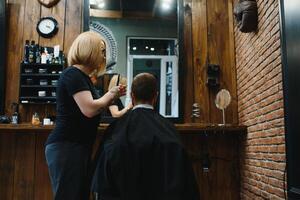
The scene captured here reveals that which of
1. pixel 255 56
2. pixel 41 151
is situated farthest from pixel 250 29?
pixel 41 151

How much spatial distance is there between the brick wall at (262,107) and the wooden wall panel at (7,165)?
2172mm

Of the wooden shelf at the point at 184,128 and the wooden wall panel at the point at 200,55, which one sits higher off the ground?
the wooden wall panel at the point at 200,55

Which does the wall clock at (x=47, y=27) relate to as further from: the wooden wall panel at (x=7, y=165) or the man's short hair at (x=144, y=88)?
the man's short hair at (x=144, y=88)

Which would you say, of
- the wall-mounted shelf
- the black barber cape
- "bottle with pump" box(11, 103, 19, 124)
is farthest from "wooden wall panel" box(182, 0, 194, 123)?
the black barber cape

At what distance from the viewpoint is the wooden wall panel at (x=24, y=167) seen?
3305 millimetres

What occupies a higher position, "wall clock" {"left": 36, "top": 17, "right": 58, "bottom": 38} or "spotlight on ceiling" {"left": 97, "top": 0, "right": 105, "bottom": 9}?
"spotlight on ceiling" {"left": 97, "top": 0, "right": 105, "bottom": 9}

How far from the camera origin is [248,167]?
10.3 ft

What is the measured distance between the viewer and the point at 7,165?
131 inches

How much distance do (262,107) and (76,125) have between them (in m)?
1.61

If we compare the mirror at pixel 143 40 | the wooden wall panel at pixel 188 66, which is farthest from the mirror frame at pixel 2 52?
the wooden wall panel at pixel 188 66

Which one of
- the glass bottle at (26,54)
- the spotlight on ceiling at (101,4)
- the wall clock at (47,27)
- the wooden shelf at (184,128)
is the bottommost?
the wooden shelf at (184,128)

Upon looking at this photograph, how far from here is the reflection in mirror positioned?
3473mm

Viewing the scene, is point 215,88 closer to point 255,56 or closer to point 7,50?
point 255,56

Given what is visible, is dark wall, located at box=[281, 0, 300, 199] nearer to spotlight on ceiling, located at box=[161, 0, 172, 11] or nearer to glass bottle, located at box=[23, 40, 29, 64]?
spotlight on ceiling, located at box=[161, 0, 172, 11]
